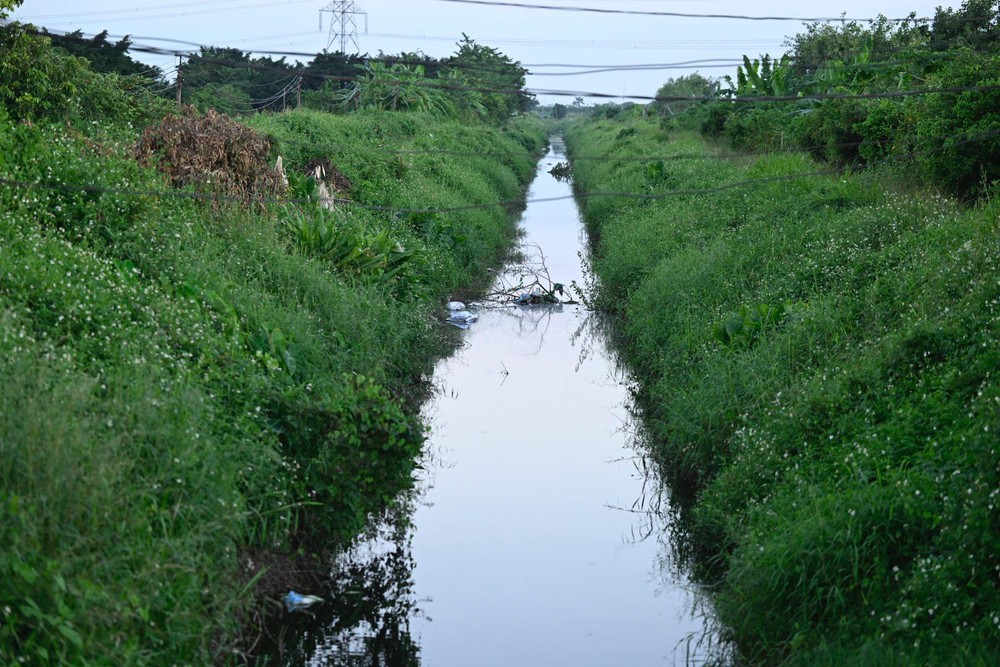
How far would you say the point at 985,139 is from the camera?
1220 centimetres

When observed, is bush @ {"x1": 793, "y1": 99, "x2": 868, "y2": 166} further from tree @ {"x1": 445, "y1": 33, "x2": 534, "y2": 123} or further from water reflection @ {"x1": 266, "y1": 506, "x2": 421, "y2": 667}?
tree @ {"x1": 445, "y1": 33, "x2": 534, "y2": 123}

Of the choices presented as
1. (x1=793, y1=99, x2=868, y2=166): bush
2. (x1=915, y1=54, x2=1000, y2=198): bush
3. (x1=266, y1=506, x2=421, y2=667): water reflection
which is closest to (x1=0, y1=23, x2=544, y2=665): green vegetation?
(x1=266, y1=506, x2=421, y2=667): water reflection

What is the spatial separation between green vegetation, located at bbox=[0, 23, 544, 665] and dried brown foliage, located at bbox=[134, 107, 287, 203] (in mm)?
32

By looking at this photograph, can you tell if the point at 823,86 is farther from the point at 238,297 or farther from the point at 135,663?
the point at 135,663

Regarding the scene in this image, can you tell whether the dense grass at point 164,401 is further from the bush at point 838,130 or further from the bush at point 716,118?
the bush at point 716,118

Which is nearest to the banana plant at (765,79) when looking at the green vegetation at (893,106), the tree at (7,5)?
the green vegetation at (893,106)

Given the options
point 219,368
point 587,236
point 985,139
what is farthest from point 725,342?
point 587,236

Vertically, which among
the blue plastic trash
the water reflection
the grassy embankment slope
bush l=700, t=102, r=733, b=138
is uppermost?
bush l=700, t=102, r=733, b=138

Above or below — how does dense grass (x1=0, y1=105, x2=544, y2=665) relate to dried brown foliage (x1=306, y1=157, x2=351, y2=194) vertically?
below

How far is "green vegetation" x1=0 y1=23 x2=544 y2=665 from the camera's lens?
552 cm

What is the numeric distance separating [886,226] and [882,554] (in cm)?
614

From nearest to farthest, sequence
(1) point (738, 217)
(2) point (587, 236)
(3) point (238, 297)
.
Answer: (3) point (238, 297), (1) point (738, 217), (2) point (587, 236)

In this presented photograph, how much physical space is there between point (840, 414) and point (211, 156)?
806 centimetres

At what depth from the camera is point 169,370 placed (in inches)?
302
